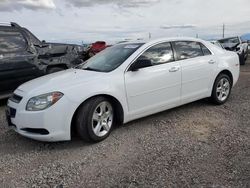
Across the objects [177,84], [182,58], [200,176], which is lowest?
[200,176]

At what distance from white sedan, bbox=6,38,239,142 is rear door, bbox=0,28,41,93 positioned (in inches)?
88.8

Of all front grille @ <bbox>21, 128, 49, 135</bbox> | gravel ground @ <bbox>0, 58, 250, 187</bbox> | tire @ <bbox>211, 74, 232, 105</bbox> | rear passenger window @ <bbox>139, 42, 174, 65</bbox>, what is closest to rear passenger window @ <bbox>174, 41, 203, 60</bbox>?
rear passenger window @ <bbox>139, 42, 174, 65</bbox>

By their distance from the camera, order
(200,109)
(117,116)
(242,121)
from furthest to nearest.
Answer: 1. (200,109)
2. (242,121)
3. (117,116)

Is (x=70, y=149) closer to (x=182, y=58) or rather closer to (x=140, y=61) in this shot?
(x=140, y=61)

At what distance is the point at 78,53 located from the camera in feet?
29.0

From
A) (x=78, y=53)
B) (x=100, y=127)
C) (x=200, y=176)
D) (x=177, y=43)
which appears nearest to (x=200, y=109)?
(x=177, y=43)

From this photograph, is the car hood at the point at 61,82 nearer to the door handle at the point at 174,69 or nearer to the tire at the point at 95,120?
the tire at the point at 95,120

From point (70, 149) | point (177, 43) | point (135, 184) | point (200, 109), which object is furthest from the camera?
point (200, 109)

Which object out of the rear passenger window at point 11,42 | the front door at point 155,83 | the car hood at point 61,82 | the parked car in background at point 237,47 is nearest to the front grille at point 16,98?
the car hood at point 61,82

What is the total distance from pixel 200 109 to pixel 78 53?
13.3ft

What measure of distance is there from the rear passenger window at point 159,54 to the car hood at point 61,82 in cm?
97

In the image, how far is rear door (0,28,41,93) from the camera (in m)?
7.14

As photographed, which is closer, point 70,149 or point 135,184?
point 135,184

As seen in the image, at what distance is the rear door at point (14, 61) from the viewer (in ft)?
23.4
